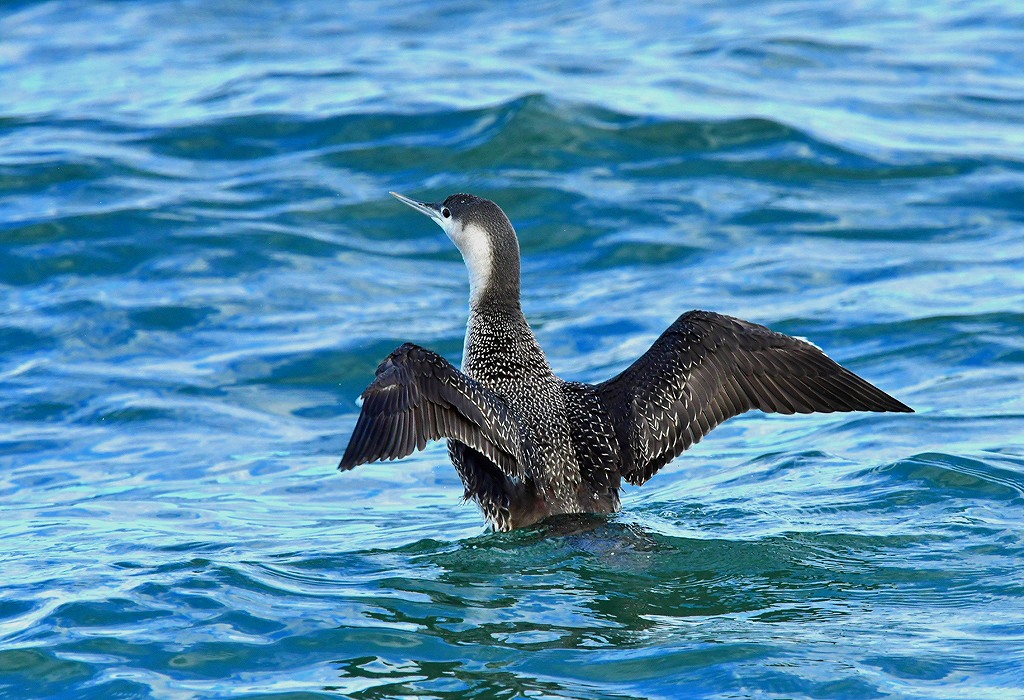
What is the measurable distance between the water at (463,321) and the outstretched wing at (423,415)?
1.55 feet

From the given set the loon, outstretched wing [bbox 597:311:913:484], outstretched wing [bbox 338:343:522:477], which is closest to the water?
the loon

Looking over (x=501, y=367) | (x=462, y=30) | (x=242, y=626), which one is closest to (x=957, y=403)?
(x=501, y=367)

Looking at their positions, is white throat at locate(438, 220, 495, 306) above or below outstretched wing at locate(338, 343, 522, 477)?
above

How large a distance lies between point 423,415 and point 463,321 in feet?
12.6

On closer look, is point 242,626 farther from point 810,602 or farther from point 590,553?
point 810,602

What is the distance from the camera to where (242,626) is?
198 inches

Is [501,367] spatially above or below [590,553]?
above

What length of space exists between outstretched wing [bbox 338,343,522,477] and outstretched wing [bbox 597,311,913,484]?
0.67m

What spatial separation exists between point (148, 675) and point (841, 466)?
3555mm

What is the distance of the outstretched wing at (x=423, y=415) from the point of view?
5387 mm

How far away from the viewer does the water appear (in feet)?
16.0

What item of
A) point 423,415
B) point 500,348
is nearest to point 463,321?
point 500,348

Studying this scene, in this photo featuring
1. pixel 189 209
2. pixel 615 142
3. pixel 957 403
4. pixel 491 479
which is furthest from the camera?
pixel 615 142

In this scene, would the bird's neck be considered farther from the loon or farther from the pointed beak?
the pointed beak
